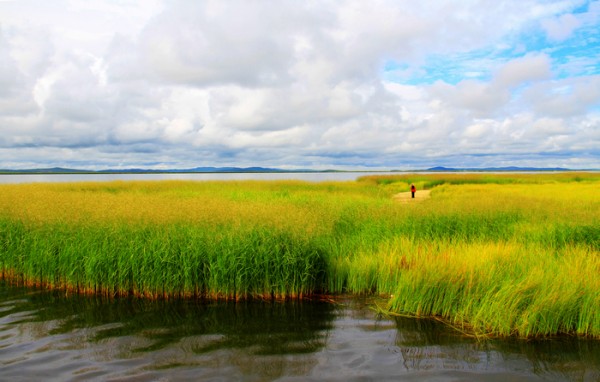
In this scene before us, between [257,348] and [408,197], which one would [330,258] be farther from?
[408,197]

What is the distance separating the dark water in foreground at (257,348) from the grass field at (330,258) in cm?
65

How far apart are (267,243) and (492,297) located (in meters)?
5.61

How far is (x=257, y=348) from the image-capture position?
804 centimetres

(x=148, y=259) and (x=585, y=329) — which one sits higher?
(x=148, y=259)

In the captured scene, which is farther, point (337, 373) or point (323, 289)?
point (323, 289)

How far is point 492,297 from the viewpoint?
29.2ft

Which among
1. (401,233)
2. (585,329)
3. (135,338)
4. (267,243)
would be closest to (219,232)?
(267,243)

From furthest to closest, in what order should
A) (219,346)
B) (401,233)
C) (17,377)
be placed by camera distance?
(401,233)
(219,346)
(17,377)

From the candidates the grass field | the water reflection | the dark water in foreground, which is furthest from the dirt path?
the water reflection

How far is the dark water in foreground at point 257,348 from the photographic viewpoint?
6.97 metres

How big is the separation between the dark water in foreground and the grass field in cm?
65

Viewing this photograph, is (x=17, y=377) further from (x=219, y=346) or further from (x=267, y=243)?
(x=267, y=243)

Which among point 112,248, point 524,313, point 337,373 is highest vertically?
point 112,248

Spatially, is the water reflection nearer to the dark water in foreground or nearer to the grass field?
the dark water in foreground
